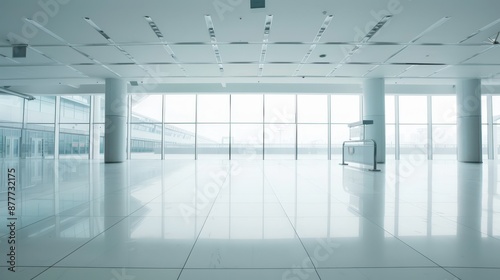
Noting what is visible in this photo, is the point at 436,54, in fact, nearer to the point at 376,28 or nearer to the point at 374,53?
the point at 374,53

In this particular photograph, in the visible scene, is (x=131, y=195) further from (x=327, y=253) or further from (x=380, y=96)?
(x=380, y=96)

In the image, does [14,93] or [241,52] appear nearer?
[241,52]

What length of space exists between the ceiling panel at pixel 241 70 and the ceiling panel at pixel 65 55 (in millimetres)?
5650

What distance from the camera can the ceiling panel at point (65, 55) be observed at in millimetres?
9438

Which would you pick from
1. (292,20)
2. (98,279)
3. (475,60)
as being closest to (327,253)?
(98,279)

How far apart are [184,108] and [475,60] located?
16034 mm

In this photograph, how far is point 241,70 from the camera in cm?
1221

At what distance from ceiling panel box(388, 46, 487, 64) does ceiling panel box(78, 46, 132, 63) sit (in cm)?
1055

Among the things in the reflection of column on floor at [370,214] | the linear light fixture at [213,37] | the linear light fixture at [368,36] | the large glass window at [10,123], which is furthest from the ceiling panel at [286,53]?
the large glass window at [10,123]

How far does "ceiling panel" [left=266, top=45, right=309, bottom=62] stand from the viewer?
9.35 metres

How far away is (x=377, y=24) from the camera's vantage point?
766cm

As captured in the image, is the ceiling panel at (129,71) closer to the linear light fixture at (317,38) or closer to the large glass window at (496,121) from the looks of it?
the linear light fixture at (317,38)

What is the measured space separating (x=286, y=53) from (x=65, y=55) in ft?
27.4

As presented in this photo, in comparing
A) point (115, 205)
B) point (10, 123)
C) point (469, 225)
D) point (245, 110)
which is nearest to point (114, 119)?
point (245, 110)
